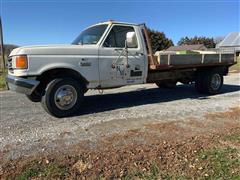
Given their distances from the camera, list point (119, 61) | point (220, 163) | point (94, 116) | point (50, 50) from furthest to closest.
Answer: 1. point (119, 61)
2. point (94, 116)
3. point (50, 50)
4. point (220, 163)

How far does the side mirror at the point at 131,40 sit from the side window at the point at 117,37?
0.16 metres

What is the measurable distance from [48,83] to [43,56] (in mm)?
576

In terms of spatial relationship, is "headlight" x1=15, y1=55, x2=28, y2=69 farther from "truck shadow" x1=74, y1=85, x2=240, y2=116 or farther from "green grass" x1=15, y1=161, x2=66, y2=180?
"green grass" x1=15, y1=161, x2=66, y2=180

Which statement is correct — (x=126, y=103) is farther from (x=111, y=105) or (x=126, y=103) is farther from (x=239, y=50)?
(x=239, y=50)

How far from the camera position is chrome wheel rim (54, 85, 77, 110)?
6.37m

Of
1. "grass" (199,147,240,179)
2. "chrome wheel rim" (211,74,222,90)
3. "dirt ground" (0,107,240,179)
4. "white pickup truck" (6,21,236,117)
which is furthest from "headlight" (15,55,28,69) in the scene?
"chrome wheel rim" (211,74,222,90)

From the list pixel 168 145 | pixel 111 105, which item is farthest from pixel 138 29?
pixel 168 145

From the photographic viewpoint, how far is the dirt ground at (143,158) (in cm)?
370

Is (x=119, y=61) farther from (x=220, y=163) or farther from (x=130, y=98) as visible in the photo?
(x=220, y=163)

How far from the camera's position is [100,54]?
6.94m

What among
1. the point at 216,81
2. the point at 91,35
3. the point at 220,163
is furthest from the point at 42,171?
the point at 216,81

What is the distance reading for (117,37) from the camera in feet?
24.3

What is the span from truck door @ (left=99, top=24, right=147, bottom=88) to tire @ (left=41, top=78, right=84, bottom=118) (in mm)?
761

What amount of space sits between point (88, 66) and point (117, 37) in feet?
3.86
